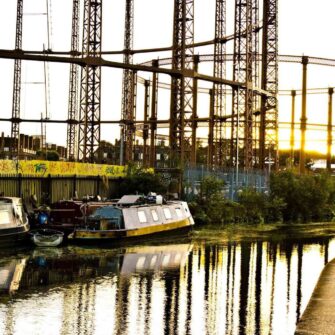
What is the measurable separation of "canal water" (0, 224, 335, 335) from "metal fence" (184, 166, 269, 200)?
42.5 feet

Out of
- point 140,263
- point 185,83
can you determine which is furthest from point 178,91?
point 140,263

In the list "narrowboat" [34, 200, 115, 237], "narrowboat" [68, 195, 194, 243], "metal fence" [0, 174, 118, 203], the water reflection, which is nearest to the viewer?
the water reflection

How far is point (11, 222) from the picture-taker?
119ft

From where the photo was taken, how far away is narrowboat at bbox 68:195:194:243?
127 feet

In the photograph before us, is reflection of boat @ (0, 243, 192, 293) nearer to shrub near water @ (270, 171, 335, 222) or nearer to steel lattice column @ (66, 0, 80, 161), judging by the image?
shrub near water @ (270, 171, 335, 222)

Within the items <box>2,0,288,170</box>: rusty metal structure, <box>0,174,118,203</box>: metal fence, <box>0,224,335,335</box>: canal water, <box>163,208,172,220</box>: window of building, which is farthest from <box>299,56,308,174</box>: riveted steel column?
<box>0,224,335,335</box>: canal water

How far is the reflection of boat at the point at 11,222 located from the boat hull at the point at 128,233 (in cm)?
257

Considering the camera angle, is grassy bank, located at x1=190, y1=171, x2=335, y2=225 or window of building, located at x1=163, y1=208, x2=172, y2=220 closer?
window of building, located at x1=163, y1=208, x2=172, y2=220

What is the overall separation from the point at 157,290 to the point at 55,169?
21.1 meters

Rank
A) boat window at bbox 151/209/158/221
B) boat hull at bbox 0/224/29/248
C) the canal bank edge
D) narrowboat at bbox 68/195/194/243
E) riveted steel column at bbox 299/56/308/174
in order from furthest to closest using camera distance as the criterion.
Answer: riveted steel column at bbox 299/56/308/174
boat window at bbox 151/209/158/221
narrowboat at bbox 68/195/194/243
boat hull at bbox 0/224/29/248
the canal bank edge

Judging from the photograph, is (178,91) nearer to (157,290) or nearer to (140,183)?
(140,183)

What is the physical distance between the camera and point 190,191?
188 ft

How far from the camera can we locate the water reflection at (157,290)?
69.1ft

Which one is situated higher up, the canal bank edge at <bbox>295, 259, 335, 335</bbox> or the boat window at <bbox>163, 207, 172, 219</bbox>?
the boat window at <bbox>163, 207, 172, 219</bbox>
